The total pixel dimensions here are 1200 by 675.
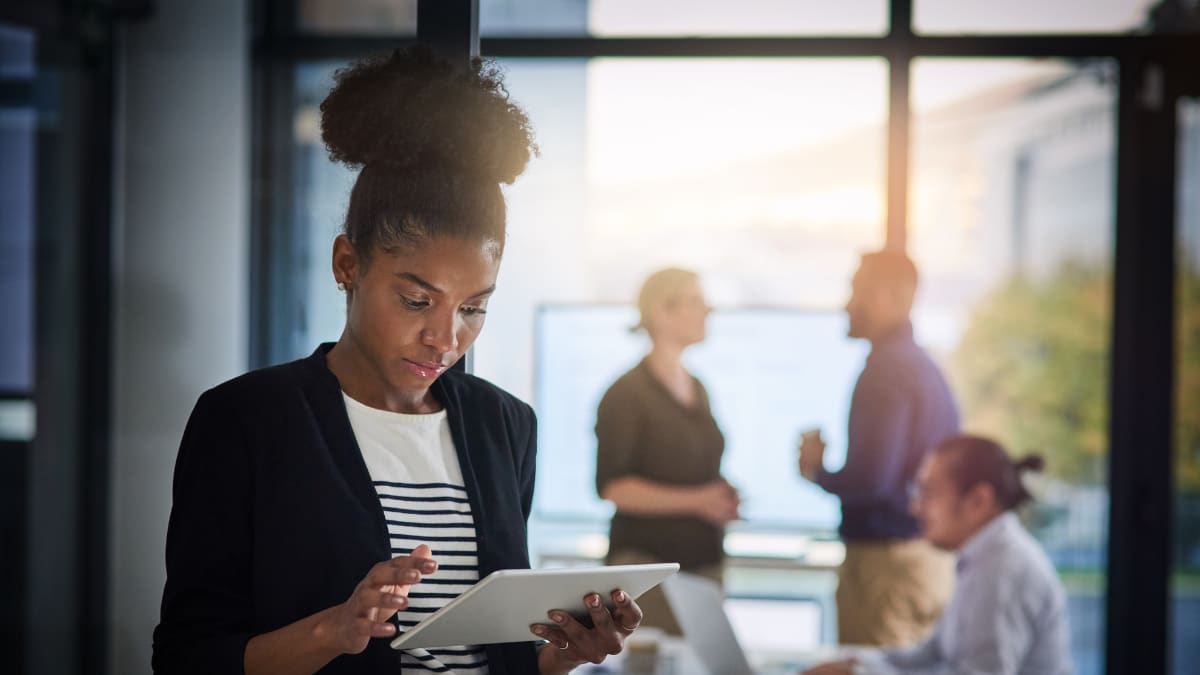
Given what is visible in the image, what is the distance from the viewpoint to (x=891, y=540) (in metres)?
3.23

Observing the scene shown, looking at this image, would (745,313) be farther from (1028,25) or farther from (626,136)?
(1028,25)

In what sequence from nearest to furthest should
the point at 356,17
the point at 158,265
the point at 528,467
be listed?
the point at 528,467
the point at 158,265
the point at 356,17

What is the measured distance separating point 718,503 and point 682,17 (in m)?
1.67

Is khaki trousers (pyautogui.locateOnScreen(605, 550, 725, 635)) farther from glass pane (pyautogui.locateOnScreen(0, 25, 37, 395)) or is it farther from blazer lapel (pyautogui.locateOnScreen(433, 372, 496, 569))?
blazer lapel (pyautogui.locateOnScreen(433, 372, 496, 569))

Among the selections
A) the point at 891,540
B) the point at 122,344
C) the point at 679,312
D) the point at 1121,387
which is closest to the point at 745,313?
the point at 679,312

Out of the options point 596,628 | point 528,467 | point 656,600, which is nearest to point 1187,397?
point 656,600

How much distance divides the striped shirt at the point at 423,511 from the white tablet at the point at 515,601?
0.07m

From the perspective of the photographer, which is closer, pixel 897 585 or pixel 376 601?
pixel 376 601

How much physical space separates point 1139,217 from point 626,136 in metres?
1.68

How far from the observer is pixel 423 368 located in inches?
47.4

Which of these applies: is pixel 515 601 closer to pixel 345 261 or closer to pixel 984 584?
pixel 345 261

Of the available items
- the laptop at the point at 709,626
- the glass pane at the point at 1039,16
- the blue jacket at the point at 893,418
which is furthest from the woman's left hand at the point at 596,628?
the glass pane at the point at 1039,16

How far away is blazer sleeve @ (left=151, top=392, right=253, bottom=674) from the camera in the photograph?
1108 mm

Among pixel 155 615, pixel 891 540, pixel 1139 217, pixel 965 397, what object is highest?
pixel 1139 217
